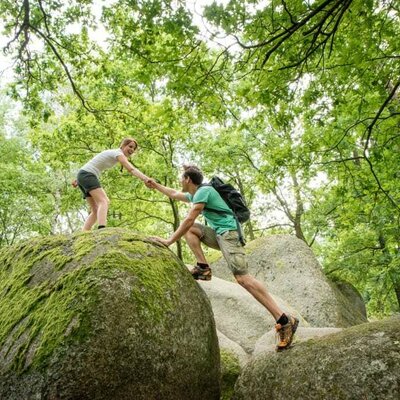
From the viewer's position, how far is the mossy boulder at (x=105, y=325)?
347 centimetres

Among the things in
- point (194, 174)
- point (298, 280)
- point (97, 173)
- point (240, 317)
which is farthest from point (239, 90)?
point (298, 280)

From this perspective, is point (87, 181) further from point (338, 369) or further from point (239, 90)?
point (338, 369)

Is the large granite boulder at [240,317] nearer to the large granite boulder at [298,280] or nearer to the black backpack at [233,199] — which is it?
the large granite boulder at [298,280]

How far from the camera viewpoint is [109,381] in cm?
353

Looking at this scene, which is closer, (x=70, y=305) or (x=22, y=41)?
(x=70, y=305)

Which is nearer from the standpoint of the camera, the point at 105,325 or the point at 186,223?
the point at 105,325

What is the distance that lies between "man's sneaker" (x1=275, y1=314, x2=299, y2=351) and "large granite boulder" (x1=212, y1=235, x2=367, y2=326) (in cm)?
667

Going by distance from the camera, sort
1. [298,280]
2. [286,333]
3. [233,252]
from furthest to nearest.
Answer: [298,280], [233,252], [286,333]

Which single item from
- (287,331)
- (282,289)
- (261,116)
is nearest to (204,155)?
(282,289)

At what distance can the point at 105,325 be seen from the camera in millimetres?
3656

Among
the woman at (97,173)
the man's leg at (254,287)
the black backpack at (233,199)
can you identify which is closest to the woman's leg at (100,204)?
the woman at (97,173)

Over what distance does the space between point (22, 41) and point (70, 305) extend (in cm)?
560

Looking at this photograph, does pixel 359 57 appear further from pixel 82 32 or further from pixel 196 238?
pixel 82 32

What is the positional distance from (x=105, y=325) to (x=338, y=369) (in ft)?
7.76
